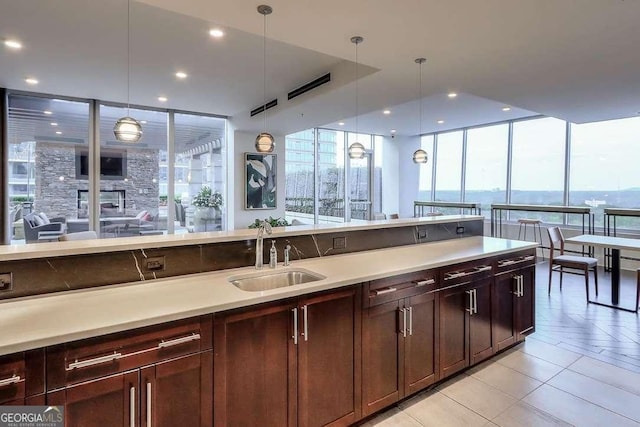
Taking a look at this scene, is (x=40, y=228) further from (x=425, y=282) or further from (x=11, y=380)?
(x=425, y=282)

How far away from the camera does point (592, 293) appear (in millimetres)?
4914

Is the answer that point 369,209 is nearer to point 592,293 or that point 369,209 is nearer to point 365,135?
point 365,135

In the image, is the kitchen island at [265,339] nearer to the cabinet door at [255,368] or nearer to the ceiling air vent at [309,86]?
the cabinet door at [255,368]

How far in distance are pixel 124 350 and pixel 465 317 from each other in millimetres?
2374

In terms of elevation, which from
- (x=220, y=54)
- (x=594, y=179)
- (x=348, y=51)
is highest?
(x=220, y=54)

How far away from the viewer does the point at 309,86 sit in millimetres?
4852

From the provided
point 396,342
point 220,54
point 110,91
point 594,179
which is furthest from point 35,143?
point 594,179

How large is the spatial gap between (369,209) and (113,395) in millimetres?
8932

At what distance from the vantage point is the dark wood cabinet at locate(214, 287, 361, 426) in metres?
1.65

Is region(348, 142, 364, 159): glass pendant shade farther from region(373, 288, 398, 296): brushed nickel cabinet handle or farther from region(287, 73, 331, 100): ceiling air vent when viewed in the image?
region(373, 288, 398, 296): brushed nickel cabinet handle

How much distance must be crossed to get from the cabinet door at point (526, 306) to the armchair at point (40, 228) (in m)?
6.93

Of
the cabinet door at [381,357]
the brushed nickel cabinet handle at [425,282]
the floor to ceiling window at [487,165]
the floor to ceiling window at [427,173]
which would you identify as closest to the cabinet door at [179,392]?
the cabinet door at [381,357]

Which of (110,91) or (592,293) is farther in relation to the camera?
(110,91)

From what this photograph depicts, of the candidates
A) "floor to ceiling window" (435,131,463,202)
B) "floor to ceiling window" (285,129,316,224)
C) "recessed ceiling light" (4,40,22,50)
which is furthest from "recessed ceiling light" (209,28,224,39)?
"floor to ceiling window" (435,131,463,202)
